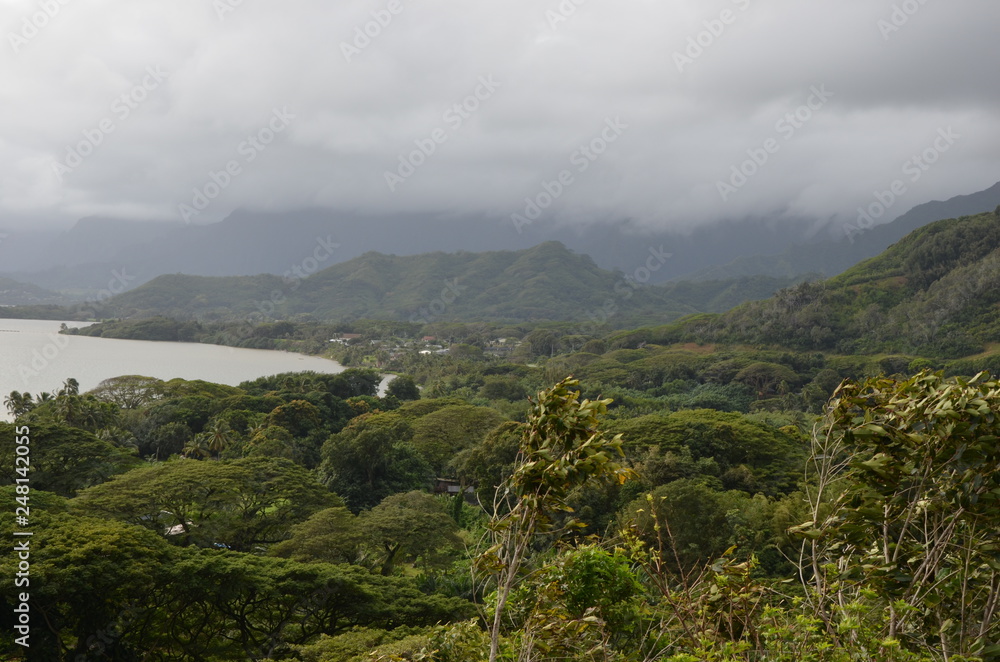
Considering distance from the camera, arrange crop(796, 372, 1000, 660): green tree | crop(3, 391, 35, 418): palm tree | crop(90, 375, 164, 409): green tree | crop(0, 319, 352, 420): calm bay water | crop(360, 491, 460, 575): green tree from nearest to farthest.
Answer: crop(796, 372, 1000, 660): green tree, crop(360, 491, 460, 575): green tree, crop(3, 391, 35, 418): palm tree, crop(90, 375, 164, 409): green tree, crop(0, 319, 352, 420): calm bay water

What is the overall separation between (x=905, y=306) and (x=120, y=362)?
8305 cm

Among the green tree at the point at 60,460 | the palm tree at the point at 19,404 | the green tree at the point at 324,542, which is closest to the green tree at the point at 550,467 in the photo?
the green tree at the point at 324,542

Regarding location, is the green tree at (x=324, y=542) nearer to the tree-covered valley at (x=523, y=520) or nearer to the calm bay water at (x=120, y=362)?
the tree-covered valley at (x=523, y=520)

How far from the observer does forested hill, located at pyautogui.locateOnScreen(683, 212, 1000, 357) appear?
6216cm

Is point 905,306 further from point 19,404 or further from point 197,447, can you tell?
point 19,404

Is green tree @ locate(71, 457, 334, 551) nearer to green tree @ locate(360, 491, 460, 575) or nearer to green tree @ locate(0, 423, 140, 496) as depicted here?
green tree @ locate(360, 491, 460, 575)

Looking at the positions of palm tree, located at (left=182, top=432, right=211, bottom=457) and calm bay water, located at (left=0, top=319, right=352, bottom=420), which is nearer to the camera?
palm tree, located at (left=182, top=432, right=211, bottom=457)

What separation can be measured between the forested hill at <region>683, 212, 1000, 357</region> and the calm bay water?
5023cm

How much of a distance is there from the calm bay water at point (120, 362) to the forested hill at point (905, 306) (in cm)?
5023

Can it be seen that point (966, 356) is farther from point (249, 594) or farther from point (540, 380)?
point (249, 594)

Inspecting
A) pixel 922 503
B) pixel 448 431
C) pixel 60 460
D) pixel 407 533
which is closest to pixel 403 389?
pixel 448 431

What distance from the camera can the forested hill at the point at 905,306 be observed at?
62.2m

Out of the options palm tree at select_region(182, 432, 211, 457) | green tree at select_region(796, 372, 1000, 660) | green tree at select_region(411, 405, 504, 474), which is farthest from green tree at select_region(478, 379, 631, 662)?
palm tree at select_region(182, 432, 211, 457)

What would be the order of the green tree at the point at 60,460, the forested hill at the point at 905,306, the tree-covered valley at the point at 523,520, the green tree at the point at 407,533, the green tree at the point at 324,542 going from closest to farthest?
1. the tree-covered valley at the point at 523,520
2. the green tree at the point at 324,542
3. the green tree at the point at 407,533
4. the green tree at the point at 60,460
5. the forested hill at the point at 905,306
